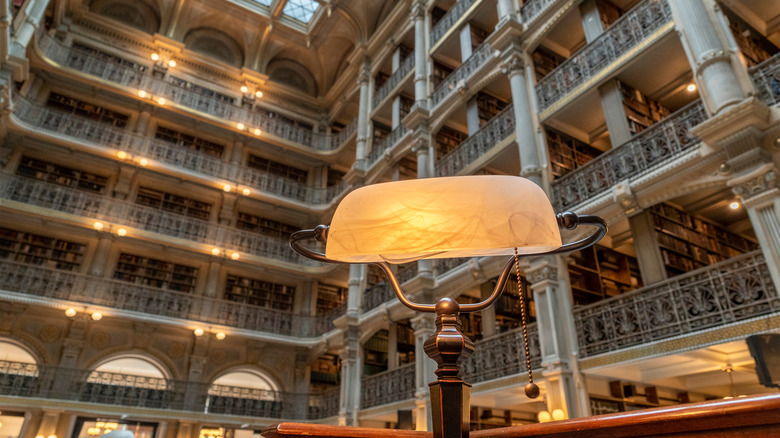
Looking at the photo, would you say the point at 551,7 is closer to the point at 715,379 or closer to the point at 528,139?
the point at 528,139

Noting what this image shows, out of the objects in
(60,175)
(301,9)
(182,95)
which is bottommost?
(60,175)

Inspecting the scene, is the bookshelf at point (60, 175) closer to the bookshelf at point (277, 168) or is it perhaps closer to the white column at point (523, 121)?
the bookshelf at point (277, 168)

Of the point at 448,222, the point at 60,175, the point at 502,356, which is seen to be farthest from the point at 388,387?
the point at 60,175

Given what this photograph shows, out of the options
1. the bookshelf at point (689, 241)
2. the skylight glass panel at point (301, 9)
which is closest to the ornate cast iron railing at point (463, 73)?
the bookshelf at point (689, 241)

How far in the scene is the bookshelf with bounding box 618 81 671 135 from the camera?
7.48 metres

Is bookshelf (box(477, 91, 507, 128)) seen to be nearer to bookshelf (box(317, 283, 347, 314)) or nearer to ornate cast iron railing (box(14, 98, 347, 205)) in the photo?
ornate cast iron railing (box(14, 98, 347, 205))

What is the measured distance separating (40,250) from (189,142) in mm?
5106

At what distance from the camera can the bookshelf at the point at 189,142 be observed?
15125 millimetres

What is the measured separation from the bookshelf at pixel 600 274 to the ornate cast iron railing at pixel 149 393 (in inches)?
288

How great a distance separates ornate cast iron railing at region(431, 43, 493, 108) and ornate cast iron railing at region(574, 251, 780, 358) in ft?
18.9

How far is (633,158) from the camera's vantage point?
22.1 feet

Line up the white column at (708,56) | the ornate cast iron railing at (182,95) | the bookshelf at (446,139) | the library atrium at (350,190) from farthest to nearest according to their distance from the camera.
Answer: the ornate cast iron railing at (182,95), the bookshelf at (446,139), the library atrium at (350,190), the white column at (708,56)

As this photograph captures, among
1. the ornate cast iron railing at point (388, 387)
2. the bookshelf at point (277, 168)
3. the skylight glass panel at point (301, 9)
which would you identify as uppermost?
the skylight glass panel at point (301, 9)

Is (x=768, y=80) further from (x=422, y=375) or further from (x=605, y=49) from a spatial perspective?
(x=422, y=375)
